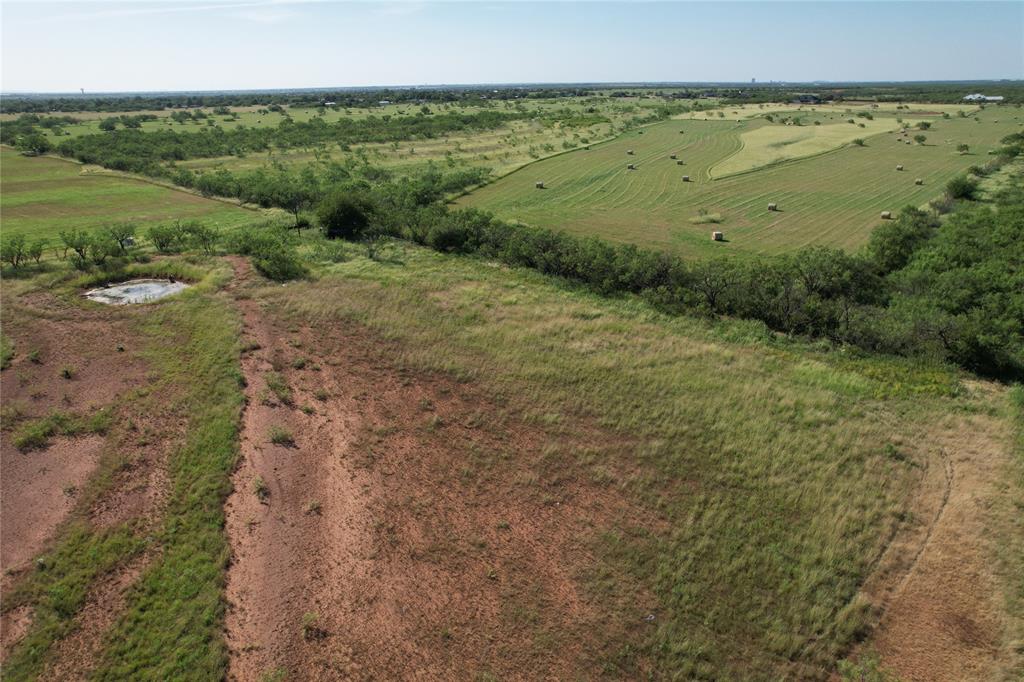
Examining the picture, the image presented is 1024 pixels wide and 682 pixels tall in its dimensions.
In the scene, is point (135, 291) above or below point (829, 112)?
below

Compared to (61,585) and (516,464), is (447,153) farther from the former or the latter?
(61,585)

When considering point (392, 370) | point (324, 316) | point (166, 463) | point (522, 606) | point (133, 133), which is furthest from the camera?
point (133, 133)

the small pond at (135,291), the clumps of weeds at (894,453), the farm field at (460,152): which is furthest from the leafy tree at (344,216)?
the clumps of weeds at (894,453)

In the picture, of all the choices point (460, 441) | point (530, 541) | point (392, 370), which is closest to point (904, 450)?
point (530, 541)

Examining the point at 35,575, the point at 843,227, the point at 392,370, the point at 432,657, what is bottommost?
the point at 432,657

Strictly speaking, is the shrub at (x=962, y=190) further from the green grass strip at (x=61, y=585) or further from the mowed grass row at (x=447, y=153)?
the green grass strip at (x=61, y=585)

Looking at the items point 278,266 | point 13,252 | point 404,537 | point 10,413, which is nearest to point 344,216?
point 278,266

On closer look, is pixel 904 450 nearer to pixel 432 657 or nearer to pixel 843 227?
pixel 432 657
